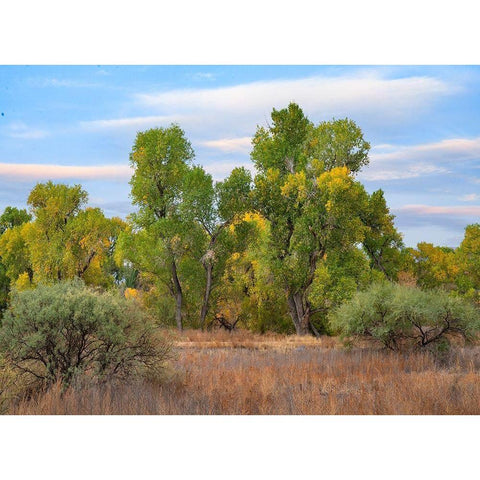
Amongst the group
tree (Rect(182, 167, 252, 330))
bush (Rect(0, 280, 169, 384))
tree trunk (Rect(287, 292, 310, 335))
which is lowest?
tree trunk (Rect(287, 292, 310, 335))

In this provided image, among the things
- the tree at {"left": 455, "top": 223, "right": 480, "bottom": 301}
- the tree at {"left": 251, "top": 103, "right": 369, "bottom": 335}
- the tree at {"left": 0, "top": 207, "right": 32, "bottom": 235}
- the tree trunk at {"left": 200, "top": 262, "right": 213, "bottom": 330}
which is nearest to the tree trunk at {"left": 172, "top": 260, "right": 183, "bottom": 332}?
the tree trunk at {"left": 200, "top": 262, "right": 213, "bottom": 330}

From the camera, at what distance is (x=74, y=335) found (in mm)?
9188

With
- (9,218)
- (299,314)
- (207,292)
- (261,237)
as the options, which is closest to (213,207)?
(261,237)

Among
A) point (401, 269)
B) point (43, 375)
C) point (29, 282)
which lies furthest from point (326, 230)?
point (29, 282)

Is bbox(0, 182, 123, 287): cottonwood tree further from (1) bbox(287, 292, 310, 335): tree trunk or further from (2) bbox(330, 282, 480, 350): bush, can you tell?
(2) bbox(330, 282, 480, 350): bush

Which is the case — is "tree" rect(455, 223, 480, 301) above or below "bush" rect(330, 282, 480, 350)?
Result: above

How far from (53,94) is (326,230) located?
1307 centimetres

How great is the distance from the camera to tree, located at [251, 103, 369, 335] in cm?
2472

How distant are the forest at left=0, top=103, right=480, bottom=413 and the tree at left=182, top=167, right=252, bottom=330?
70 mm

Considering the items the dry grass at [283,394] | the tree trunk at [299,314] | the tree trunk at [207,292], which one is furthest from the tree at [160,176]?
the dry grass at [283,394]

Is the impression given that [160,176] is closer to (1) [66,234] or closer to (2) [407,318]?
(1) [66,234]

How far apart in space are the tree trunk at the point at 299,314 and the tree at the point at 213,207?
447 cm

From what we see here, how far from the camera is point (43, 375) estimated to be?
9.26m
